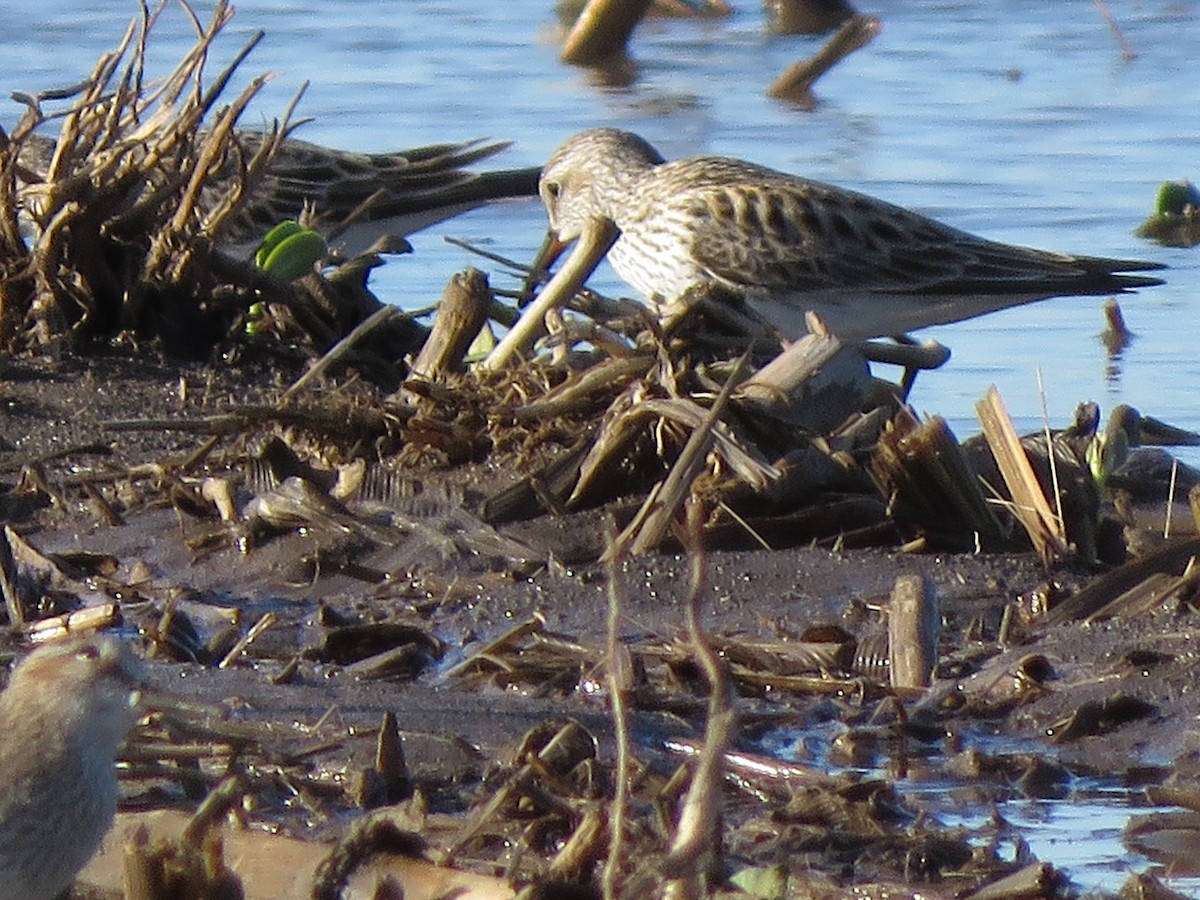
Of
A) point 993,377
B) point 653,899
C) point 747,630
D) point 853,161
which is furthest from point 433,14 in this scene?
point 653,899

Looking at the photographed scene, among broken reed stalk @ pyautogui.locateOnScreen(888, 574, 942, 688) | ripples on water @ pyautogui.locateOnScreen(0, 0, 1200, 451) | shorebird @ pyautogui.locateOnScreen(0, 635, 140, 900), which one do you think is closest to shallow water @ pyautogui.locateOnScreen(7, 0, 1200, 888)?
ripples on water @ pyautogui.locateOnScreen(0, 0, 1200, 451)

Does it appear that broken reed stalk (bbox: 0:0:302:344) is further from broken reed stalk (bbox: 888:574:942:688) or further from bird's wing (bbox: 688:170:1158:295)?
broken reed stalk (bbox: 888:574:942:688)

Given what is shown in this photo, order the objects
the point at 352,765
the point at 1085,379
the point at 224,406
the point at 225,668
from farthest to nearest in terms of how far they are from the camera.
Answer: the point at 1085,379 < the point at 224,406 < the point at 225,668 < the point at 352,765

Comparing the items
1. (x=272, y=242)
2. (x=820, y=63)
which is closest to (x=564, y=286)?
(x=272, y=242)

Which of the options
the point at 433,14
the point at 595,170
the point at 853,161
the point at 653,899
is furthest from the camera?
the point at 433,14

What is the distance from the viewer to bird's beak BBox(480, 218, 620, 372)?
5.72 m

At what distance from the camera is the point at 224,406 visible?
548cm

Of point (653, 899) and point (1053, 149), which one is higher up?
point (653, 899)

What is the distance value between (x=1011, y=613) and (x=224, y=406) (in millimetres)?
1824

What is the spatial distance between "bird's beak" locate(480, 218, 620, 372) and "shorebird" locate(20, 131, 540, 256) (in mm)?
2026

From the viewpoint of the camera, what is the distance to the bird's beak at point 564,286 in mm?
5723

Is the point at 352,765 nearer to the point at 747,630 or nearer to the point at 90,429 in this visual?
the point at 747,630

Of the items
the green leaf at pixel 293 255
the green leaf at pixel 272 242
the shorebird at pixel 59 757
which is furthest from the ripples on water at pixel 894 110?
the shorebird at pixel 59 757

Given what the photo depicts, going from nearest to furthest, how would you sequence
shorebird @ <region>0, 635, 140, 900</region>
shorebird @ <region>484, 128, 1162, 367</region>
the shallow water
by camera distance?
shorebird @ <region>0, 635, 140, 900</region> → shorebird @ <region>484, 128, 1162, 367</region> → the shallow water
